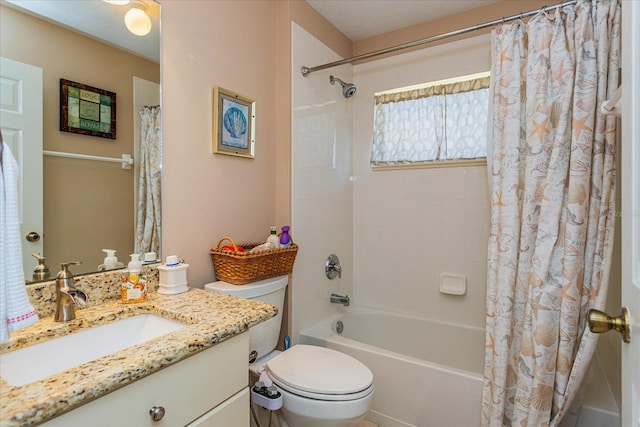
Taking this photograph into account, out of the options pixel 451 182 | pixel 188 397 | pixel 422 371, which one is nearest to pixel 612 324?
pixel 188 397

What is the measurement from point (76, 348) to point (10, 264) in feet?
1.12

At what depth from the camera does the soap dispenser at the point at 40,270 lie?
1.01m

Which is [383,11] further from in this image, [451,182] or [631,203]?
[631,203]

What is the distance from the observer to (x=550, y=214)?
4.66 ft

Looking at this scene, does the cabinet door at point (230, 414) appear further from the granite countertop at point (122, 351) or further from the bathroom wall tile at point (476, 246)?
the bathroom wall tile at point (476, 246)

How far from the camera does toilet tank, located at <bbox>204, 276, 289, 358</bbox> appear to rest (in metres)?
1.45

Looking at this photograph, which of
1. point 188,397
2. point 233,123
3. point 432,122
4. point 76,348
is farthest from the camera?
point 432,122

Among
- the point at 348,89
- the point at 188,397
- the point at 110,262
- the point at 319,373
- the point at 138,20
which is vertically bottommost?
the point at 319,373

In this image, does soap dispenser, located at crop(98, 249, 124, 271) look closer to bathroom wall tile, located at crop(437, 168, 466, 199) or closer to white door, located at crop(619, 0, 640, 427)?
white door, located at crop(619, 0, 640, 427)

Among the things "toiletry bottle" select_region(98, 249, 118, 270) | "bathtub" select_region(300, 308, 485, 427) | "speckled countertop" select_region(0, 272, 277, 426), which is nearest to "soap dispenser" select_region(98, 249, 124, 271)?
"toiletry bottle" select_region(98, 249, 118, 270)

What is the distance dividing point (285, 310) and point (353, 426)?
0.73m

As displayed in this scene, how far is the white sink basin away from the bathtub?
104 centimetres

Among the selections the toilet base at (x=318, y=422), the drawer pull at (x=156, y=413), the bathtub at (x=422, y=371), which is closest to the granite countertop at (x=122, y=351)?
the drawer pull at (x=156, y=413)

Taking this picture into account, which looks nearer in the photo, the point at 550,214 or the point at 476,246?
the point at 550,214
